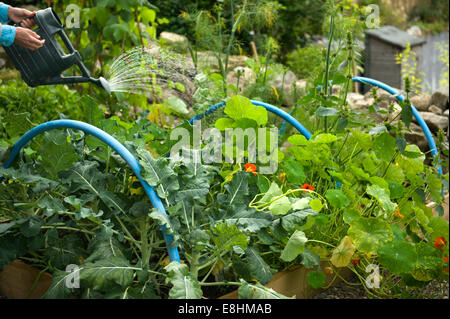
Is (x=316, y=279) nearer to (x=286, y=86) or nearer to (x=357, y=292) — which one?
(x=357, y=292)

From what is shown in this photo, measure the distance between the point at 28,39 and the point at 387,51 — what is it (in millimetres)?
4892

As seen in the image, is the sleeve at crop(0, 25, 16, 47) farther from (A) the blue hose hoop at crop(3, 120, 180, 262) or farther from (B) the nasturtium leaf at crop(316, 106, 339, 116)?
(B) the nasturtium leaf at crop(316, 106, 339, 116)

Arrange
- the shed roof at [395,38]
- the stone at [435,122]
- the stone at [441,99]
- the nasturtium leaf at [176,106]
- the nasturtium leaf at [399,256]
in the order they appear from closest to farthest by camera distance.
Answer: the nasturtium leaf at [399,256] → the nasturtium leaf at [176,106] → the stone at [435,122] → the stone at [441,99] → the shed roof at [395,38]

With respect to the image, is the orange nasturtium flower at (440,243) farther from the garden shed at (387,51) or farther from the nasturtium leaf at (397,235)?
the garden shed at (387,51)

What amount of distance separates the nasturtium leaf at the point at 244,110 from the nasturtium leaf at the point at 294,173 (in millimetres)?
211

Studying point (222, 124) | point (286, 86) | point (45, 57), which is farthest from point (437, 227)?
point (286, 86)

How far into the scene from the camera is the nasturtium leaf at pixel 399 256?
145 cm

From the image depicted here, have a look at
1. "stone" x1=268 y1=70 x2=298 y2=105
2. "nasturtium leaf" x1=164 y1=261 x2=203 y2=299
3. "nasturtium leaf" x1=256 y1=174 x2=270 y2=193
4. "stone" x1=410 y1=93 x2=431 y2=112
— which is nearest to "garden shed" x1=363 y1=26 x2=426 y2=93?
"stone" x1=268 y1=70 x2=298 y2=105

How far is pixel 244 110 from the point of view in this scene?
185 centimetres

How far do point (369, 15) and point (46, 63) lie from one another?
4.50ft

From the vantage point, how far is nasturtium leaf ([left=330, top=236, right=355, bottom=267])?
5.22 ft

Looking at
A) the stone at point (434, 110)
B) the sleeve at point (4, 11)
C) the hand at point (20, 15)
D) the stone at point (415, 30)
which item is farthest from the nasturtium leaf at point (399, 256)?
the stone at point (415, 30)

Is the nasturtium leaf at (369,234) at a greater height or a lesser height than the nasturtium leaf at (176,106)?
lesser
